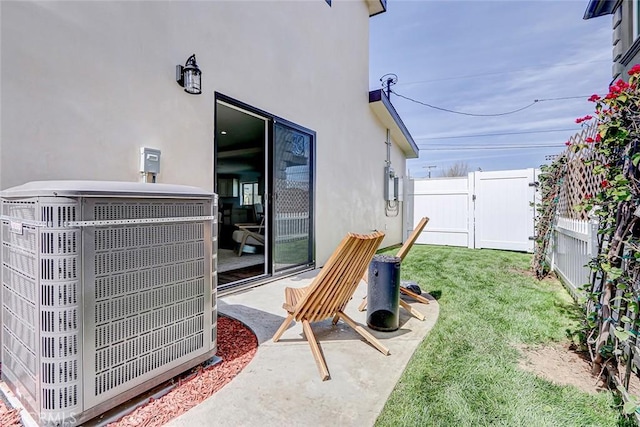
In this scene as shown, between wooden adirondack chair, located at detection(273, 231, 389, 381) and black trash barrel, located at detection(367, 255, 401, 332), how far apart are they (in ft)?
1.07

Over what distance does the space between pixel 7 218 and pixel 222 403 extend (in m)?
1.57

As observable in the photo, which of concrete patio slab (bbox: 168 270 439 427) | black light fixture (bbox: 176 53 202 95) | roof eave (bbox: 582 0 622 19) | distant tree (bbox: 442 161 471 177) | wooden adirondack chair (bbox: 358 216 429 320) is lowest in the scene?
concrete patio slab (bbox: 168 270 439 427)

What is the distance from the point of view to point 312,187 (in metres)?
5.31

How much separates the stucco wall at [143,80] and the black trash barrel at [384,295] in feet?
7.00

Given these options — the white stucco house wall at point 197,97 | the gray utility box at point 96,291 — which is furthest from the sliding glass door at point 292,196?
the gray utility box at point 96,291

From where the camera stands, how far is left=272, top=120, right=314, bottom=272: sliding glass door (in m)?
4.52

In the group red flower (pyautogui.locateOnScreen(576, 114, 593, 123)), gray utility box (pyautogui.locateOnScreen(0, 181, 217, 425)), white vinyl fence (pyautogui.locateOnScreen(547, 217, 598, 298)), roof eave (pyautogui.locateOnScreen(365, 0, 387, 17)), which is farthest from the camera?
roof eave (pyautogui.locateOnScreen(365, 0, 387, 17))

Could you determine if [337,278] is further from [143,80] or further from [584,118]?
[143,80]

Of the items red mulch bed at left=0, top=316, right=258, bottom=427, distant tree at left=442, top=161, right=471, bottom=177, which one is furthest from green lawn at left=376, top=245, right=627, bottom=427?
distant tree at left=442, top=161, right=471, bottom=177

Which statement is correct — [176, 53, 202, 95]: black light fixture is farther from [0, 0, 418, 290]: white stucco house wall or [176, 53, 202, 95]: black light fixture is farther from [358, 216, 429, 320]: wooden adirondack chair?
[358, 216, 429, 320]: wooden adirondack chair

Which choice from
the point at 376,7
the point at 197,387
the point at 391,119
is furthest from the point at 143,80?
the point at 376,7

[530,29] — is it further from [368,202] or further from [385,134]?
[368,202]

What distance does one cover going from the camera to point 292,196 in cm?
485

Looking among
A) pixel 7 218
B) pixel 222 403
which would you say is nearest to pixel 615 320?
pixel 222 403
